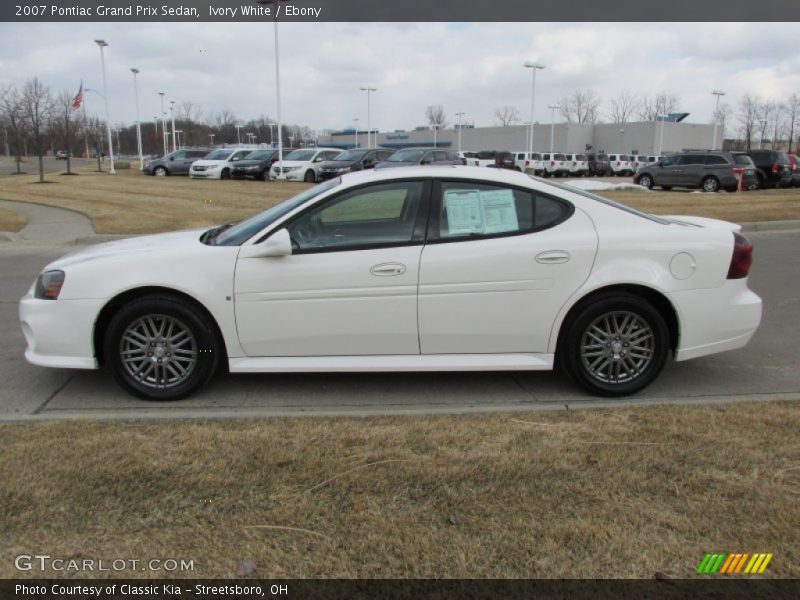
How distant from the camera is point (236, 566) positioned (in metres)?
2.57

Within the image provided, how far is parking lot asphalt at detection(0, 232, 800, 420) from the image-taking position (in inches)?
170

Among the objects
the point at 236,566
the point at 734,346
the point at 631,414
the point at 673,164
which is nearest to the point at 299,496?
the point at 236,566

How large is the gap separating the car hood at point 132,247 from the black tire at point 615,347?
269 centimetres

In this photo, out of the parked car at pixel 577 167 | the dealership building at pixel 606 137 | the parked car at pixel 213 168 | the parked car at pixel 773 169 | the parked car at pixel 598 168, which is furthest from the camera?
the dealership building at pixel 606 137

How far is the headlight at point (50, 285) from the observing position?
438 cm

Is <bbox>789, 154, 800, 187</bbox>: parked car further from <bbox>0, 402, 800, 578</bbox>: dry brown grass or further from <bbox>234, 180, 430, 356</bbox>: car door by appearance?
<bbox>234, 180, 430, 356</bbox>: car door

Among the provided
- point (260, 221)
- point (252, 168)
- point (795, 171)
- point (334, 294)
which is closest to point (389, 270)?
point (334, 294)

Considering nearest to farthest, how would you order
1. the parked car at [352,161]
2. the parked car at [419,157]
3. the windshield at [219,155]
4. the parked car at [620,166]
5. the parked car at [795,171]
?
the parked car at [419,157]
the parked car at [352,161]
the parked car at [795,171]
the windshield at [219,155]
the parked car at [620,166]

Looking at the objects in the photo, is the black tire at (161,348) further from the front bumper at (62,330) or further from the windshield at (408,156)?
the windshield at (408,156)

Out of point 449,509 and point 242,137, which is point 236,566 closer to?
point 449,509

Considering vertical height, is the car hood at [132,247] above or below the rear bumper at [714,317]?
above

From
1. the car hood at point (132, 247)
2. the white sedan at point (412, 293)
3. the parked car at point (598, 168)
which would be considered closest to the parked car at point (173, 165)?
the parked car at point (598, 168)

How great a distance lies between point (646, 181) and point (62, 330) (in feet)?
87.6

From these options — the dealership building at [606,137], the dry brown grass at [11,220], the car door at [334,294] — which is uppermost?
the dealership building at [606,137]
